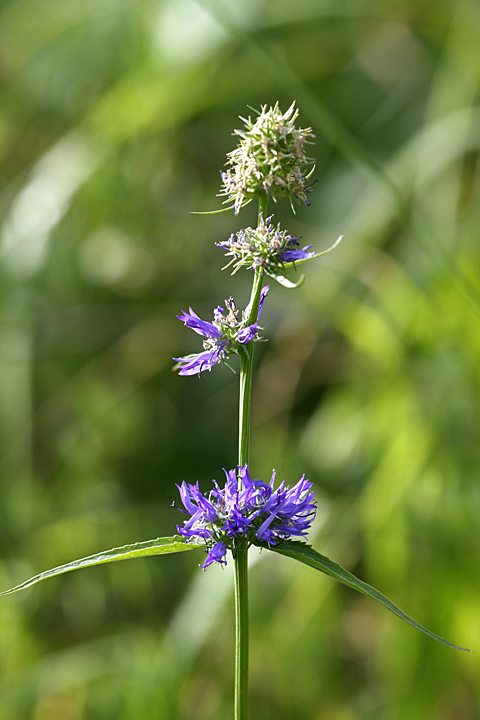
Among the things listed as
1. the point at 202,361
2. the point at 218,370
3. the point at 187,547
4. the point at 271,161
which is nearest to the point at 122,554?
the point at 187,547

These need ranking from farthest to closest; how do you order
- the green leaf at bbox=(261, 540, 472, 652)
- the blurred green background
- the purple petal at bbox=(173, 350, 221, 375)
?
the blurred green background
the purple petal at bbox=(173, 350, 221, 375)
the green leaf at bbox=(261, 540, 472, 652)

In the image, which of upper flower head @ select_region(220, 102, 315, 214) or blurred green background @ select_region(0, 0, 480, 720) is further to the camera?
blurred green background @ select_region(0, 0, 480, 720)

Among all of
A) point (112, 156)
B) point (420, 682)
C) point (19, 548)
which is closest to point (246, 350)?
point (420, 682)

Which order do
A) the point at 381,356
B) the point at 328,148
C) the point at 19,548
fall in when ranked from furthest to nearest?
the point at 328,148, the point at 19,548, the point at 381,356

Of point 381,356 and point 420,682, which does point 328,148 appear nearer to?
point 381,356

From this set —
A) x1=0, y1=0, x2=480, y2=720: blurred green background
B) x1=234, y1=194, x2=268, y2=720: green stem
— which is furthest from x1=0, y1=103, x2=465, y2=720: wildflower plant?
x1=0, y1=0, x2=480, y2=720: blurred green background

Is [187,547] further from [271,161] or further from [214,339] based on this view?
[271,161]

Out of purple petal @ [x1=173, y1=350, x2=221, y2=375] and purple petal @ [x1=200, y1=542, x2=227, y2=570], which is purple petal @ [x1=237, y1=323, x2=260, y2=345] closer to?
purple petal @ [x1=173, y1=350, x2=221, y2=375]

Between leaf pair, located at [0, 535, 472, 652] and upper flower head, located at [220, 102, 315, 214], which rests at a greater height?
upper flower head, located at [220, 102, 315, 214]
